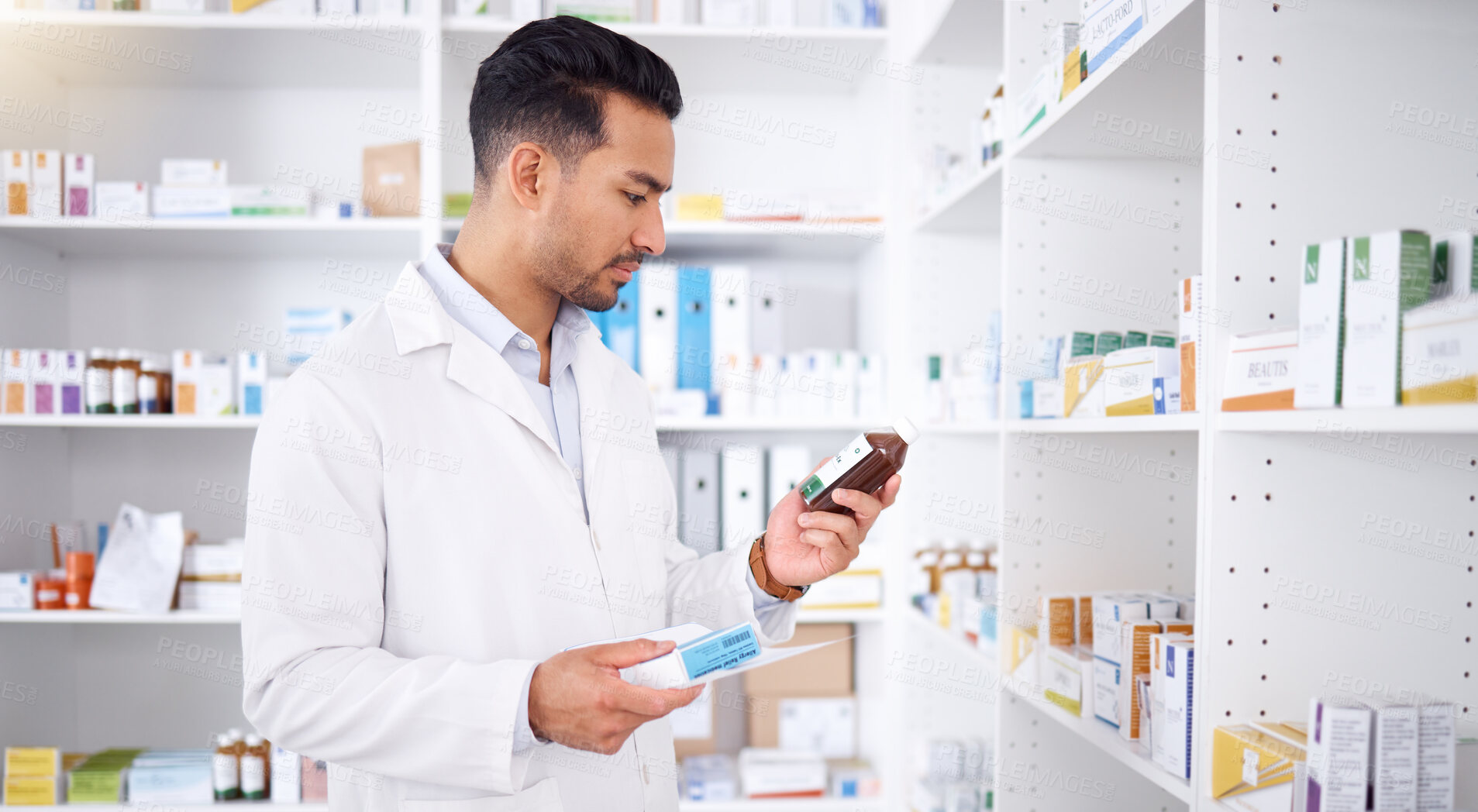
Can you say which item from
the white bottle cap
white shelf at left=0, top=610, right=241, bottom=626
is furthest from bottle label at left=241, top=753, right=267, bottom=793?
the white bottle cap

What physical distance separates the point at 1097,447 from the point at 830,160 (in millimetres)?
1599

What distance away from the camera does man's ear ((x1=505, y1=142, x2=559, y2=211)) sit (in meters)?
1.36

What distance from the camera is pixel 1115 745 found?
1.31 meters

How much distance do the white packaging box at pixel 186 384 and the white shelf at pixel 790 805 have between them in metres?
1.66

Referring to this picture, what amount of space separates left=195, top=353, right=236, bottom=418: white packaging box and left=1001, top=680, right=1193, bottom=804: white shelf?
6.72 feet

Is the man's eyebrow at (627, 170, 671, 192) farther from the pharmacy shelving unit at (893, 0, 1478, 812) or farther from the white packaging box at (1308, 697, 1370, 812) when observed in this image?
the white packaging box at (1308, 697, 1370, 812)

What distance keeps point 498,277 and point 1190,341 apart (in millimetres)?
968

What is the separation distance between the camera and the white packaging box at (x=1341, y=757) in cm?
85

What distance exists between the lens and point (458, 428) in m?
1.29

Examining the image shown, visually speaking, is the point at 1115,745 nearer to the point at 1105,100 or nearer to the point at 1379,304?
the point at 1379,304

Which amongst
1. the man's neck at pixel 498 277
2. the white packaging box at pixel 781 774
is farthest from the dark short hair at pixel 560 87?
the white packaging box at pixel 781 774

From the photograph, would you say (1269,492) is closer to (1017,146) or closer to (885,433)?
(885,433)

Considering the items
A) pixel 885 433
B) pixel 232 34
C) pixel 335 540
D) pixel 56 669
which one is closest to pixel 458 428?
pixel 335 540

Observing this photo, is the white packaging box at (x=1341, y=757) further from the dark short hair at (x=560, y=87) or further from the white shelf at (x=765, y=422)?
the white shelf at (x=765, y=422)
